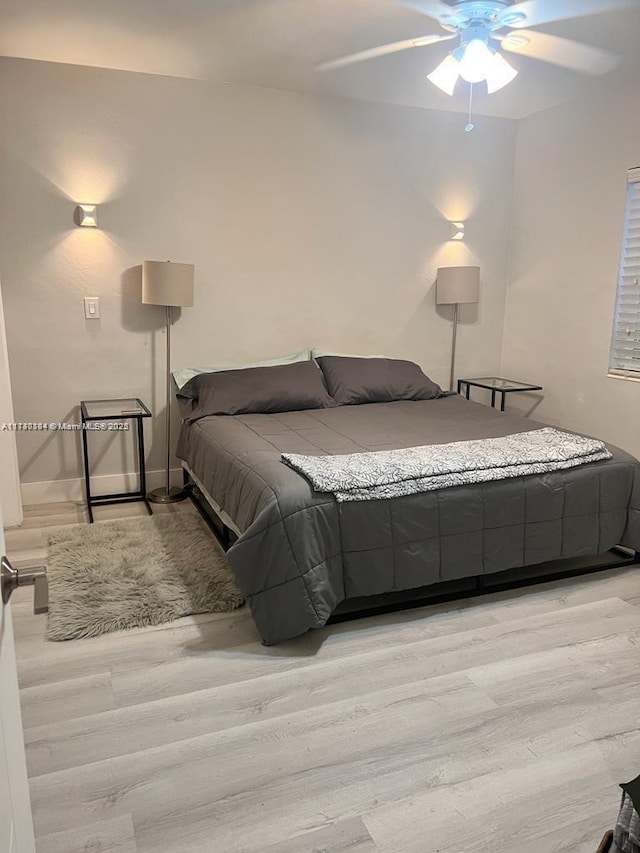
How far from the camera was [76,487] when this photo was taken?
3916mm

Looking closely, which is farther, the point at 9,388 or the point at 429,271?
the point at 429,271

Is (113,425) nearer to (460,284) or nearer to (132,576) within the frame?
(132,576)

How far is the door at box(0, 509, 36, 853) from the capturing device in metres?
0.85

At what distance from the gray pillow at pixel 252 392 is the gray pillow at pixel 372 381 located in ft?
0.38

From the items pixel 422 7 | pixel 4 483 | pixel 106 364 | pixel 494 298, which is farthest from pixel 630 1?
pixel 4 483

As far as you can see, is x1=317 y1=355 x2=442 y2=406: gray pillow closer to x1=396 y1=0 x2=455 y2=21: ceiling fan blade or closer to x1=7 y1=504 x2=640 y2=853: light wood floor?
x1=7 y1=504 x2=640 y2=853: light wood floor

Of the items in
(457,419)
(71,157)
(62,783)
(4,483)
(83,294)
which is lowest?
(62,783)

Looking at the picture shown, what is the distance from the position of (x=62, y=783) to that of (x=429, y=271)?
3.80 meters

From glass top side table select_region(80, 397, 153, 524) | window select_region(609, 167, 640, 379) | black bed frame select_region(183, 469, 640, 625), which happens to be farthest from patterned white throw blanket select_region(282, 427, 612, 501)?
glass top side table select_region(80, 397, 153, 524)

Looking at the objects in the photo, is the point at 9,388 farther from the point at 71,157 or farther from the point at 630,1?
the point at 630,1

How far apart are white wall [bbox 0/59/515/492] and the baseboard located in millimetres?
54

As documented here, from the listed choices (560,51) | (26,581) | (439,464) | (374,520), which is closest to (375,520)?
(374,520)

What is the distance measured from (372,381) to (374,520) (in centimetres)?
173

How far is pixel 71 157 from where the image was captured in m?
3.59
